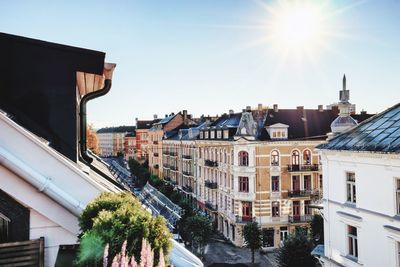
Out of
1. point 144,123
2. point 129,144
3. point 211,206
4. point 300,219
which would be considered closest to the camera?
point 300,219

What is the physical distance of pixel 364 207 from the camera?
14.7 m

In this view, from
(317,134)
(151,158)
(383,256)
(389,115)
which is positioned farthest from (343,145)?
(151,158)

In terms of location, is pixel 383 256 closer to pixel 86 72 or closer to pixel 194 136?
pixel 86 72

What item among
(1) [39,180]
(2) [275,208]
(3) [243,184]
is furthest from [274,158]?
(1) [39,180]

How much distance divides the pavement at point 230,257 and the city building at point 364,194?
13.2 metres

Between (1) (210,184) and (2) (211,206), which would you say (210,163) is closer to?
(1) (210,184)

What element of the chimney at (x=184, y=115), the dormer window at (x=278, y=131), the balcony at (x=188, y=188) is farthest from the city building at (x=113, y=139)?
the dormer window at (x=278, y=131)

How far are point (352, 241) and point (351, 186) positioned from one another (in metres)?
2.50

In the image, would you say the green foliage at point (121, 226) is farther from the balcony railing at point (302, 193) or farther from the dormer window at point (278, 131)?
the balcony railing at point (302, 193)

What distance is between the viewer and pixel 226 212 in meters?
37.7

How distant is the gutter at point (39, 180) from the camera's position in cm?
265

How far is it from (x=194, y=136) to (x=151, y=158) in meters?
28.3

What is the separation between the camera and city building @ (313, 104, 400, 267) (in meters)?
13.3

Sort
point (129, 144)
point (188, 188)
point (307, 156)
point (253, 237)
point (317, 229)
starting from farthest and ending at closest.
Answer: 1. point (129, 144)
2. point (188, 188)
3. point (307, 156)
4. point (317, 229)
5. point (253, 237)
